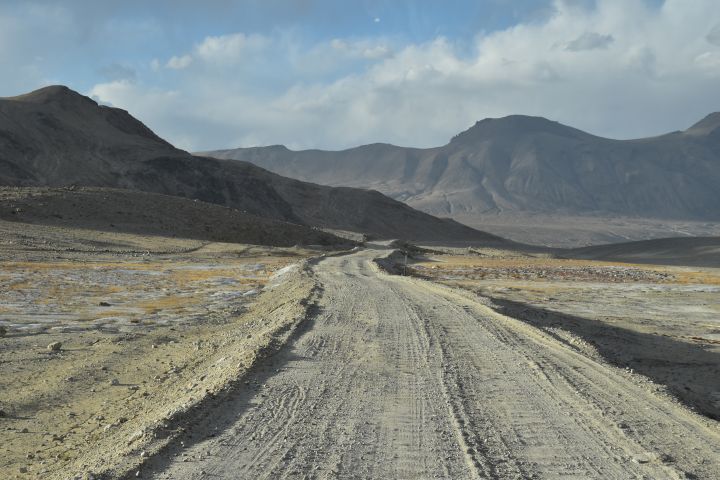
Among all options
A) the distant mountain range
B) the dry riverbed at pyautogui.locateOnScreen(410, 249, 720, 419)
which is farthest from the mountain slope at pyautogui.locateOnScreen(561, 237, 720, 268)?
the dry riverbed at pyautogui.locateOnScreen(410, 249, 720, 419)

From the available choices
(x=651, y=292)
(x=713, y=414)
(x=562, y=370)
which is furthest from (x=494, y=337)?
(x=651, y=292)

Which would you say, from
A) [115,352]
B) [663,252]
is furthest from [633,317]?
[663,252]

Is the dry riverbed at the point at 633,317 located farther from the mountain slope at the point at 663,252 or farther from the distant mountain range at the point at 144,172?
the distant mountain range at the point at 144,172

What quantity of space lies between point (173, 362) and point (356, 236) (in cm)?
8624

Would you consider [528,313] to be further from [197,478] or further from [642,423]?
[197,478]

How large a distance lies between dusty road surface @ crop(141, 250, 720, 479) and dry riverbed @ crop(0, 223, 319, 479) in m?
0.66

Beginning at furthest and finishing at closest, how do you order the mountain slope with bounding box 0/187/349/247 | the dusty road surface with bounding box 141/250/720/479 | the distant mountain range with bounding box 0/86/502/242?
the distant mountain range with bounding box 0/86/502/242
the mountain slope with bounding box 0/187/349/247
the dusty road surface with bounding box 141/250/720/479

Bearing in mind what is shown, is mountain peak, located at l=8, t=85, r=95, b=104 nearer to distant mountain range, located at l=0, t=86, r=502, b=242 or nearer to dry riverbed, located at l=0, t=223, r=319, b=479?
distant mountain range, located at l=0, t=86, r=502, b=242

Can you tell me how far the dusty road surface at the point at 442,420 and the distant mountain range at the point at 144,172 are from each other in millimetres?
79724

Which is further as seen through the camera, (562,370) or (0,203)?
(0,203)

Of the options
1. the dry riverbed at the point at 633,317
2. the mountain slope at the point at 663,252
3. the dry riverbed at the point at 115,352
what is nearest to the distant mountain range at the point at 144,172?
the mountain slope at the point at 663,252

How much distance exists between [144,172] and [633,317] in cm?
9593

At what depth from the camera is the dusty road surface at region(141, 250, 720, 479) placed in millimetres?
6395

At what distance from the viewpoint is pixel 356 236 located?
98.2m
